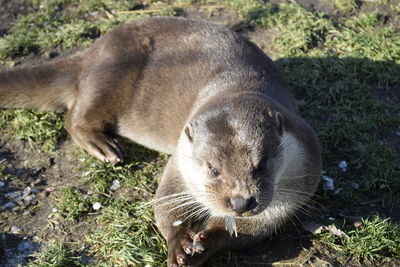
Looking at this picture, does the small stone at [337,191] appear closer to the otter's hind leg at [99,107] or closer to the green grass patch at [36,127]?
the otter's hind leg at [99,107]

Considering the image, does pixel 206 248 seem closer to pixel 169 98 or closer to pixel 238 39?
pixel 169 98

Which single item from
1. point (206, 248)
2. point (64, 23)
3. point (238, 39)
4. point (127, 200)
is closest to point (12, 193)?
point (127, 200)

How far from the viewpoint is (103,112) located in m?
3.60

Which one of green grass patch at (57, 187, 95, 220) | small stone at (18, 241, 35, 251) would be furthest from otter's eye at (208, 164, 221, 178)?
small stone at (18, 241, 35, 251)

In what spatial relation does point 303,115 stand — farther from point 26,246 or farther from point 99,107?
point 26,246

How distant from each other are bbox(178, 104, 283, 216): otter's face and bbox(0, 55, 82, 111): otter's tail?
1.41 metres

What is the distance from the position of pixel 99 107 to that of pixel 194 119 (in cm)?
110

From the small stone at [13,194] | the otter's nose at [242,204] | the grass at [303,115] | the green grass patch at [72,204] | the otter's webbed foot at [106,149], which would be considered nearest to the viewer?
the otter's nose at [242,204]

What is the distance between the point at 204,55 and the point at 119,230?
3.81ft

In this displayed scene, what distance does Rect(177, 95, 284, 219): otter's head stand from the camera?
7.88 ft

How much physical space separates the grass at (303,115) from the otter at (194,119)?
0.15 metres

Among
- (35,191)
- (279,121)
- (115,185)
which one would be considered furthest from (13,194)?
(279,121)

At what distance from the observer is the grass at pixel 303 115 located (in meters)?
2.85

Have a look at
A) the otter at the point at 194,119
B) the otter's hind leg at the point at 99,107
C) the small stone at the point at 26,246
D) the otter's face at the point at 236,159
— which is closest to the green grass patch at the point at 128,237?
the otter at the point at 194,119
